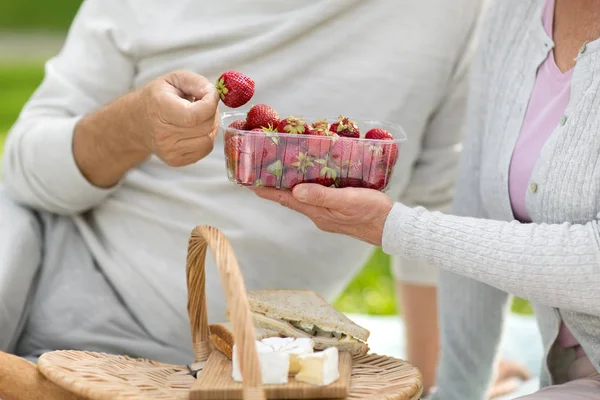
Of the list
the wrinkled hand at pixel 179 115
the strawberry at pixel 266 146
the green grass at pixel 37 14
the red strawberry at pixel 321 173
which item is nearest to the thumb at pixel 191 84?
→ the wrinkled hand at pixel 179 115

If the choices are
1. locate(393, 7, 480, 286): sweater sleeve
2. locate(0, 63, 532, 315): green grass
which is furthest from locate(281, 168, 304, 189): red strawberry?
locate(0, 63, 532, 315): green grass

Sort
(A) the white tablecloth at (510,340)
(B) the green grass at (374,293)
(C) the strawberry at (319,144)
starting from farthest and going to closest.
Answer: (B) the green grass at (374,293)
(A) the white tablecloth at (510,340)
(C) the strawberry at (319,144)

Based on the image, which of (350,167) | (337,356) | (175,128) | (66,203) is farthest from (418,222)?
(66,203)

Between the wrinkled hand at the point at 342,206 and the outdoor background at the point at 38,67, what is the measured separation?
2.13 metres

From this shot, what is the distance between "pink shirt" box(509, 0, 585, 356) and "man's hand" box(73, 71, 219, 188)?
0.63 meters

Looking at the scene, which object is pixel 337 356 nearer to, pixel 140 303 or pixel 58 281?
pixel 140 303

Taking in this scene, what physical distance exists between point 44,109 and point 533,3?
1162mm

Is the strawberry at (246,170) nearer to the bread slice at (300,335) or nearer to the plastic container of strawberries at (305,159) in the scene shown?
the plastic container of strawberries at (305,159)

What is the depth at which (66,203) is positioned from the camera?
6.76ft

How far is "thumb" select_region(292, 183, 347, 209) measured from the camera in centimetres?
157

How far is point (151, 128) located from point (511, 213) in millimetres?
757

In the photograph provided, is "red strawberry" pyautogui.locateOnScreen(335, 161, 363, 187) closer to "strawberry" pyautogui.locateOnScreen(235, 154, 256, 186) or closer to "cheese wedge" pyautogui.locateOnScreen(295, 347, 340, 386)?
"strawberry" pyautogui.locateOnScreen(235, 154, 256, 186)

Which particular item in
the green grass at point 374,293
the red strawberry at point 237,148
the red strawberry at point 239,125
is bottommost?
the green grass at point 374,293

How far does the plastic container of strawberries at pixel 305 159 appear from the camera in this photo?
1.56m
